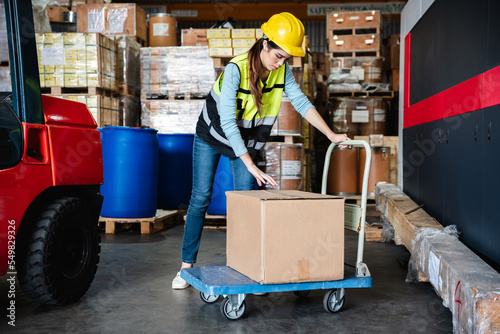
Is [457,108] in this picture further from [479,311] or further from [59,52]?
[59,52]

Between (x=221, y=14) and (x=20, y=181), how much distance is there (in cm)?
1230

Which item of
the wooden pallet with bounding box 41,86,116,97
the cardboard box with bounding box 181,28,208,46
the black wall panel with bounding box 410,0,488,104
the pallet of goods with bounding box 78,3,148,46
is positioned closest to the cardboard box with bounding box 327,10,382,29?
the cardboard box with bounding box 181,28,208,46

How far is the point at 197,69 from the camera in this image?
659 centimetres

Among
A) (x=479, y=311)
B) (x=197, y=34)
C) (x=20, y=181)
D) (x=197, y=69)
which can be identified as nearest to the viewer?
(x=479, y=311)

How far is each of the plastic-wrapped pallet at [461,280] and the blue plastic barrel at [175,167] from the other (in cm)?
352

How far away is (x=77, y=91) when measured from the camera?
6594 mm

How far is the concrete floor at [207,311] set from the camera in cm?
247

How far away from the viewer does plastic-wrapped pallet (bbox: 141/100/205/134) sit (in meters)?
6.55

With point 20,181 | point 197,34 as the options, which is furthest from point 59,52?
point 20,181

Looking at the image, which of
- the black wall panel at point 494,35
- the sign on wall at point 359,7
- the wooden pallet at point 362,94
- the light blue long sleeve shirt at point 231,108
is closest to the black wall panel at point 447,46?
the black wall panel at point 494,35

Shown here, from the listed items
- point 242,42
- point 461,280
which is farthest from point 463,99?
point 242,42

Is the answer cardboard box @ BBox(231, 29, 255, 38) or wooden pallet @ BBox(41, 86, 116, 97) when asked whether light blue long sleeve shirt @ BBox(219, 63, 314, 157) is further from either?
wooden pallet @ BBox(41, 86, 116, 97)

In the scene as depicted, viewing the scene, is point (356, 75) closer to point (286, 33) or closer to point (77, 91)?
point (77, 91)

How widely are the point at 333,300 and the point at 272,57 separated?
1.35 meters
